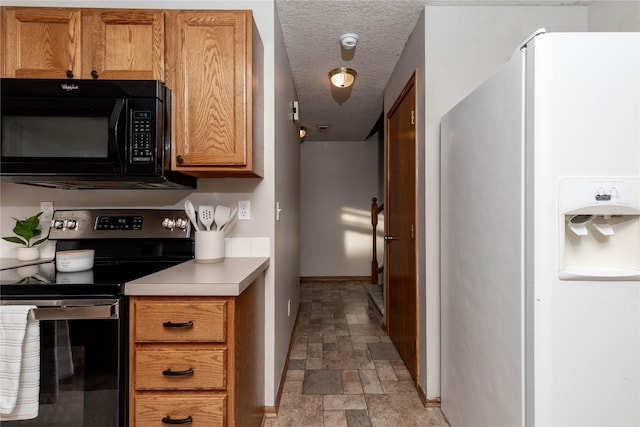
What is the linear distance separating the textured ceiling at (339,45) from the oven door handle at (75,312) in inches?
76.0

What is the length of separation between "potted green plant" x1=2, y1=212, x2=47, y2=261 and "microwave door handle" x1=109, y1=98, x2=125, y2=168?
2.59ft

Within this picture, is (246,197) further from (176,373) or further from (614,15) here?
(614,15)


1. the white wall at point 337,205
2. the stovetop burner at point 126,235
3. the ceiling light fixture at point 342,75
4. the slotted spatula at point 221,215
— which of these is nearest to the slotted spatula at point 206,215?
the slotted spatula at point 221,215

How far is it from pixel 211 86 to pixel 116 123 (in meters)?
0.47

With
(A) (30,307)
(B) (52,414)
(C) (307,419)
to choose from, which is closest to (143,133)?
(A) (30,307)

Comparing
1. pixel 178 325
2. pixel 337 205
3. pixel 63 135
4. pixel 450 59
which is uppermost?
pixel 450 59

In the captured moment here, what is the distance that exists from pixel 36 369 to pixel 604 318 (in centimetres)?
197

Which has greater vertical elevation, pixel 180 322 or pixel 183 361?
pixel 180 322

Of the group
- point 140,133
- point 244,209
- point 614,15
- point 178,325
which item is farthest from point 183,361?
point 614,15

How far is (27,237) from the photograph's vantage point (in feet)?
5.97

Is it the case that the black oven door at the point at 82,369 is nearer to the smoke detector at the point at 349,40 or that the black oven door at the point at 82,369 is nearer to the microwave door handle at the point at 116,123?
the microwave door handle at the point at 116,123

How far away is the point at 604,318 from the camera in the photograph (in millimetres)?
1052

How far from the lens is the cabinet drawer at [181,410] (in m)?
1.21

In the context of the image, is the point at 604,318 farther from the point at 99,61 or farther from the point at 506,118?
the point at 99,61
